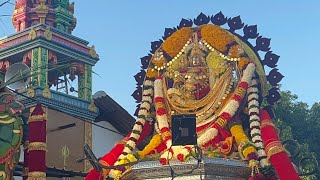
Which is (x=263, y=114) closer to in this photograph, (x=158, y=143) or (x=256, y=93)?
(x=256, y=93)

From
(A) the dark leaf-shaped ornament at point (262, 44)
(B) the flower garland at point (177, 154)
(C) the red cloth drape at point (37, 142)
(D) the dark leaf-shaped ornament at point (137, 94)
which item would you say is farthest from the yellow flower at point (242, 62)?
(C) the red cloth drape at point (37, 142)

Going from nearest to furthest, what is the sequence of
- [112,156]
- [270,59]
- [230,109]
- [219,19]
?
[230,109] → [112,156] → [270,59] → [219,19]

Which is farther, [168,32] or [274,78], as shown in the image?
[168,32]

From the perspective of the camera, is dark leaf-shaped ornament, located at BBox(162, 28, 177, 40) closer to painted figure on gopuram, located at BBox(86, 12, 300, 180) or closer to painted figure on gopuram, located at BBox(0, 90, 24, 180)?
painted figure on gopuram, located at BBox(86, 12, 300, 180)

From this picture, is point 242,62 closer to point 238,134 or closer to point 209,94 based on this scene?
point 209,94

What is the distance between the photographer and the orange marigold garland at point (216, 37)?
584 inches

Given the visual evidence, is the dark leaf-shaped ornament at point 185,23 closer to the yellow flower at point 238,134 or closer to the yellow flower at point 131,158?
the yellow flower at point 238,134

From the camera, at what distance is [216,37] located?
14930mm

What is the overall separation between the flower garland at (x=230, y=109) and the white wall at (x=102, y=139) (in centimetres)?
958

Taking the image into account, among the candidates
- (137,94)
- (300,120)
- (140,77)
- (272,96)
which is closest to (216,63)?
(272,96)

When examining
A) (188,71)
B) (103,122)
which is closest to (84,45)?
(103,122)

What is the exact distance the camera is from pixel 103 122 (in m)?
23.8

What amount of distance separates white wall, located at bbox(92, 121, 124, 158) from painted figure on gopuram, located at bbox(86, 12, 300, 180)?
7.63 m

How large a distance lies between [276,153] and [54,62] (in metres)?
9.55
